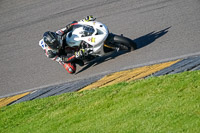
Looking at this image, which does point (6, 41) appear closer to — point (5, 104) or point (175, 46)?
point (5, 104)

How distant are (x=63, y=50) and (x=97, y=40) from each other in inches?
49.9

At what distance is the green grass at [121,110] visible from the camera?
6188 millimetres

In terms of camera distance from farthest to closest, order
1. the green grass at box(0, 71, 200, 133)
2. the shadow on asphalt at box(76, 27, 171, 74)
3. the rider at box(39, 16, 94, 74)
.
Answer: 1. the shadow on asphalt at box(76, 27, 171, 74)
2. the rider at box(39, 16, 94, 74)
3. the green grass at box(0, 71, 200, 133)

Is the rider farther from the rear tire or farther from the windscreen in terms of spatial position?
the rear tire

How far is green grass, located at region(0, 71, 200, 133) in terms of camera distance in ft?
20.3

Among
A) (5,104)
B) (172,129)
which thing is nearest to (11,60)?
(5,104)

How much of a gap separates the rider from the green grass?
6.92 feet

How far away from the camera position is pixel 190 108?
6254 mm

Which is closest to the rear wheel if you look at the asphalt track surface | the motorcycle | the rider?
the motorcycle

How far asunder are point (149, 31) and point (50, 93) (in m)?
4.01

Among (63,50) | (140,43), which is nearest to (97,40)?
(63,50)

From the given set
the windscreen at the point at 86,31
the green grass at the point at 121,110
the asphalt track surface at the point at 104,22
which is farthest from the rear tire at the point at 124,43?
the green grass at the point at 121,110

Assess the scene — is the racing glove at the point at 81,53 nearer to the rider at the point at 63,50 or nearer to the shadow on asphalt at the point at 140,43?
the rider at the point at 63,50

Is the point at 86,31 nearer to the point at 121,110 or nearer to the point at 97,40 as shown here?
the point at 97,40
